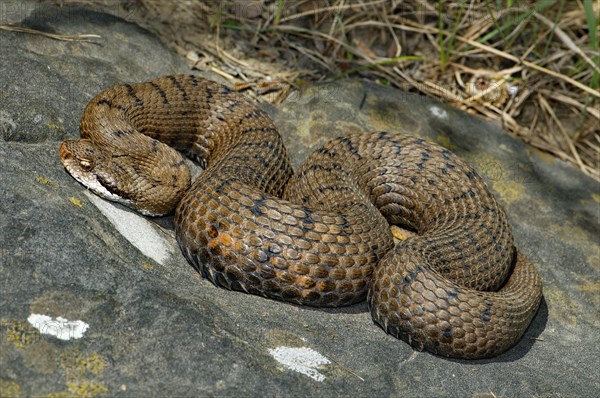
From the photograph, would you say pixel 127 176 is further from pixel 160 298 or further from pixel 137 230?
pixel 160 298

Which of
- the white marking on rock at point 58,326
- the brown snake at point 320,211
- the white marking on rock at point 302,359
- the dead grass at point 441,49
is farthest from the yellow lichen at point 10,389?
the dead grass at point 441,49

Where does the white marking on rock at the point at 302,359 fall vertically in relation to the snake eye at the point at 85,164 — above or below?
below

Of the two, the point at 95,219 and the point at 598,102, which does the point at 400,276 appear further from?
the point at 598,102

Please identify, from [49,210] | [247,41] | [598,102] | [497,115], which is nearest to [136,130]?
[49,210]

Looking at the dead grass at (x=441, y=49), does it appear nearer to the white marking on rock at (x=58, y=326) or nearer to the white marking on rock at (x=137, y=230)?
the white marking on rock at (x=137, y=230)

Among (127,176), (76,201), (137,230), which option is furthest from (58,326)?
(127,176)

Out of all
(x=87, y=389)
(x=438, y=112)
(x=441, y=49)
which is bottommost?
(x=87, y=389)

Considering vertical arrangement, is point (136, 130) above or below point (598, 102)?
below
